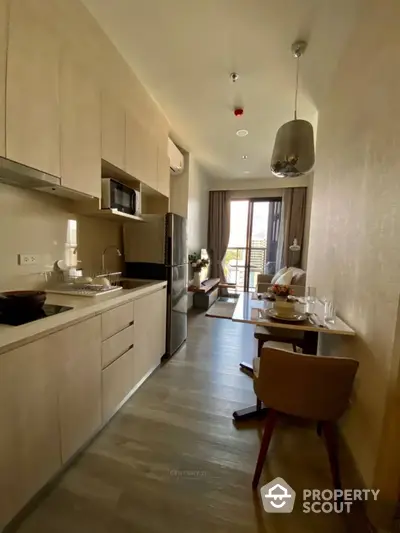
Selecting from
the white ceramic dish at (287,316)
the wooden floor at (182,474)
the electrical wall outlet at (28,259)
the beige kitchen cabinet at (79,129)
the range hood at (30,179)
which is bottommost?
the wooden floor at (182,474)

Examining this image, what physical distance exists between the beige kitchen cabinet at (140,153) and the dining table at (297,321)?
164cm

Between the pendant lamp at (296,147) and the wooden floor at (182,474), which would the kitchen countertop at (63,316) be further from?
the pendant lamp at (296,147)

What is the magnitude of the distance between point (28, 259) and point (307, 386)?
1933 millimetres

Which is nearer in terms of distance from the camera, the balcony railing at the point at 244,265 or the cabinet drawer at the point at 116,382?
the cabinet drawer at the point at 116,382

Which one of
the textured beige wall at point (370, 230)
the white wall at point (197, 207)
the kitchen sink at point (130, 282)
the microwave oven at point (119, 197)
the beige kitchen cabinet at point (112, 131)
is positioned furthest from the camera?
the white wall at point (197, 207)

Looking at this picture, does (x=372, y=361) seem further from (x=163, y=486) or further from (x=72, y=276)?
(x=72, y=276)

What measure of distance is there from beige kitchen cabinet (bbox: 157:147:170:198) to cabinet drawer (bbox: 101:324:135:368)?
182 cm

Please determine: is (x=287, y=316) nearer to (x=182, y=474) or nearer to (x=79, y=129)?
(x=182, y=474)

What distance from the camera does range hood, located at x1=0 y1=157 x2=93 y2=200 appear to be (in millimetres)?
1357

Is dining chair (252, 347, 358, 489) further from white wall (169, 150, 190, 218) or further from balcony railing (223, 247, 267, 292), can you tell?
balcony railing (223, 247, 267, 292)

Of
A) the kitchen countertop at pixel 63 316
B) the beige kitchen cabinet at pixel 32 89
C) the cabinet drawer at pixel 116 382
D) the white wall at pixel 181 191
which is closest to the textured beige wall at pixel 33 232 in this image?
the kitchen countertop at pixel 63 316

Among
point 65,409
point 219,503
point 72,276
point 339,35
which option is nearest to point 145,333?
point 72,276

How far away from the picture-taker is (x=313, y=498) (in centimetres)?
136

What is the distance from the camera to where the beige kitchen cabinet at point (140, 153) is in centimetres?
243
